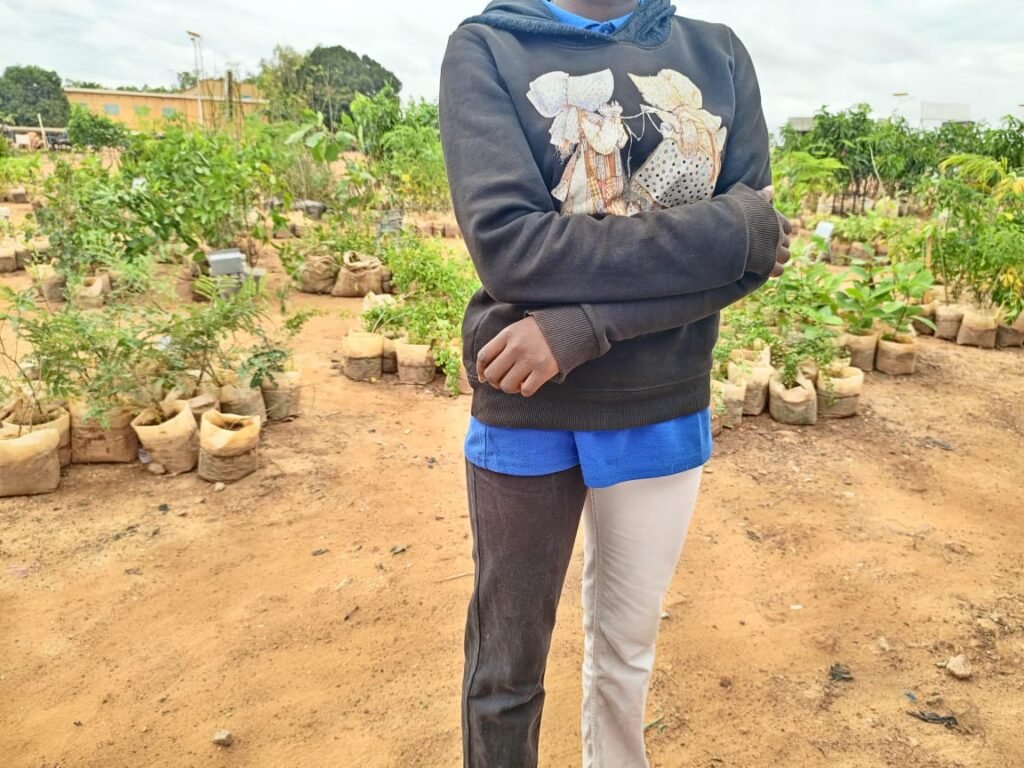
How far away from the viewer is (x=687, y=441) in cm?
122

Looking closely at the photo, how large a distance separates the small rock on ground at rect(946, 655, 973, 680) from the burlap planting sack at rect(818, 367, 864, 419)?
1913 mm

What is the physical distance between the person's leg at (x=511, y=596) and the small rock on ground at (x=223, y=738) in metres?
0.86

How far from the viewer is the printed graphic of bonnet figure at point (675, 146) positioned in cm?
110

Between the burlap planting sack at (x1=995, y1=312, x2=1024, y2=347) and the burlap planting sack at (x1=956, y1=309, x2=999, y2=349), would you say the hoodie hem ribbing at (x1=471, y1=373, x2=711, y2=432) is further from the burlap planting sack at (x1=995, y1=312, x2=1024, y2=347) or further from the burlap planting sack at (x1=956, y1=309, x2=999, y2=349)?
the burlap planting sack at (x1=995, y1=312, x2=1024, y2=347)

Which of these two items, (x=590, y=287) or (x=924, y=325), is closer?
(x=590, y=287)

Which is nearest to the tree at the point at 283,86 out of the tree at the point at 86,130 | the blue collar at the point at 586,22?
the tree at the point at 86,130

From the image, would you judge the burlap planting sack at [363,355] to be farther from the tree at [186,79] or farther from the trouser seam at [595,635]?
the tree at [186,79]

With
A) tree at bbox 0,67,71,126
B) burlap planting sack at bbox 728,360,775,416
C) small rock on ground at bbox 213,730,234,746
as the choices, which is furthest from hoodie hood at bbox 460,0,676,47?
tree at bbox 0,67,71,126

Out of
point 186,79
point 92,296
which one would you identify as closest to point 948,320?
point 92,296

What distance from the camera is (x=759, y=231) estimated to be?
42.7 inches

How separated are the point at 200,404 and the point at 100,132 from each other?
61.4 ft

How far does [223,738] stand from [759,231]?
5.38ft

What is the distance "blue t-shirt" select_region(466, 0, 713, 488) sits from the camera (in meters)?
1.13

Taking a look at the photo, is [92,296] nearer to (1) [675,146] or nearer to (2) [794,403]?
(2) [794,403]
